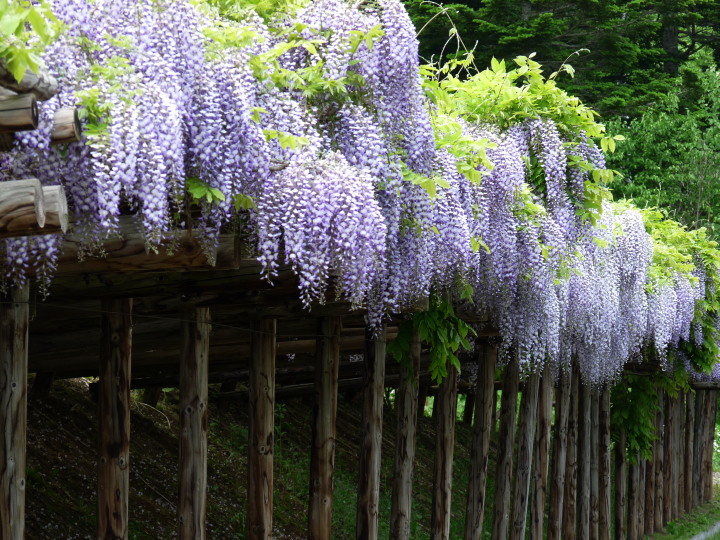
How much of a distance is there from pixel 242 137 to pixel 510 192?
103 inches

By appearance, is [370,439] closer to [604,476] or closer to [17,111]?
[17,111]

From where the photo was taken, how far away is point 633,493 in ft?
42.3

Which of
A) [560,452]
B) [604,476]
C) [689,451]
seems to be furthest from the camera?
[689,451]

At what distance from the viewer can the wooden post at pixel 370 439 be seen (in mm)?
6375

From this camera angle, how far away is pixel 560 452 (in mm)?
10211

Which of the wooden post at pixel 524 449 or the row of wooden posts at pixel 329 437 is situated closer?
the row of wooden posts at pixel 329 437

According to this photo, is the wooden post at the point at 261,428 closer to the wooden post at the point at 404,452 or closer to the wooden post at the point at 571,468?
the wooden post at the point at 404,452

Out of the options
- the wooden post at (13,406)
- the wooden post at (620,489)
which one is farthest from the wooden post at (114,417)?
the wooden post at (620,489)

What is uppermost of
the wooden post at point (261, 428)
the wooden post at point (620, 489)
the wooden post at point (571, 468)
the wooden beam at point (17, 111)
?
the wooden beam at point (17, 111)

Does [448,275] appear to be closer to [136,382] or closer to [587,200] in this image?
[587,200]

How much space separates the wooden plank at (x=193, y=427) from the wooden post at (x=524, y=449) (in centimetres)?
407

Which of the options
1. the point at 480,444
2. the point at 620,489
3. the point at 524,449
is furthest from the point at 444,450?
the point at 620,489

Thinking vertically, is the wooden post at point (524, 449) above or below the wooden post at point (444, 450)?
below

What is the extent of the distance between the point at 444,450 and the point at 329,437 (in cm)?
135
